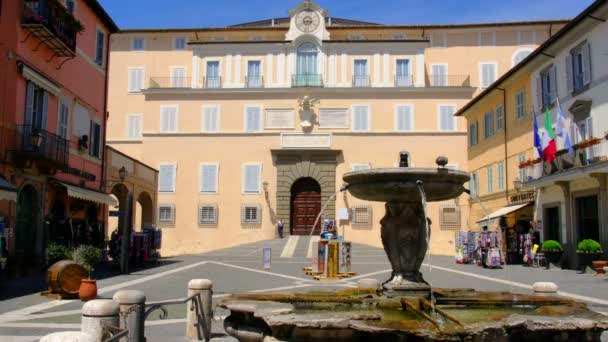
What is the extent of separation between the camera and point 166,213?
3847cm

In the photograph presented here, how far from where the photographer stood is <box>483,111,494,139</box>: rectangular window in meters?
32.0

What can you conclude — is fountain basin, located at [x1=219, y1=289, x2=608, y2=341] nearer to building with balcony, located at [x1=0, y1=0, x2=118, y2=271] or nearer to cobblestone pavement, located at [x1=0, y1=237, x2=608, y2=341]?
cobblestone pavement, located at [x1=0, y1=237, x2=608, y2=341]

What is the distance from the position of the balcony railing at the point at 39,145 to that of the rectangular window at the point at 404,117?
79.7 feet

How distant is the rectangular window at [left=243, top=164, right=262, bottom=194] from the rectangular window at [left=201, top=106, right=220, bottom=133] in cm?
344

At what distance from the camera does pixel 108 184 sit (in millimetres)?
24750

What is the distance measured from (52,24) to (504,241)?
2115 centimetres

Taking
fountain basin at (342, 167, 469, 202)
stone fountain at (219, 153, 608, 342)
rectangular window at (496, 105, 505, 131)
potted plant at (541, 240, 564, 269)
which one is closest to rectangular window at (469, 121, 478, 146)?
rectangular window at (496, 105, 505, 131)

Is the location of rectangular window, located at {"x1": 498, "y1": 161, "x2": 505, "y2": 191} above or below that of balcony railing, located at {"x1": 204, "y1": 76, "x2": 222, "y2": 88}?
below

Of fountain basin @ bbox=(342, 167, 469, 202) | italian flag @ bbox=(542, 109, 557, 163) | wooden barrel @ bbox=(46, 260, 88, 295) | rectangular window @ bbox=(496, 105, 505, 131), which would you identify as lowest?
wooden barrel @ bbox=(46, 260, 88, 295)

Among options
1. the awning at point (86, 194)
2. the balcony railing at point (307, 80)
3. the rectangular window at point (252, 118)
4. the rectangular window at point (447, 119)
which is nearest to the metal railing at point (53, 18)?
the awning at point (86, 194)

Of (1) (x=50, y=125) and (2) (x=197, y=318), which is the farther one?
Answer: (1) (x=50, y=125)

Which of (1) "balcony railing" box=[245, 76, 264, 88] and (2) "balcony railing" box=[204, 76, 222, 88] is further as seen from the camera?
(2) "balcony railing" box=[204, 76, 222, 88]

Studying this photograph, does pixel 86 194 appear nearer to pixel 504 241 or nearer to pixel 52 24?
pixel 52 24

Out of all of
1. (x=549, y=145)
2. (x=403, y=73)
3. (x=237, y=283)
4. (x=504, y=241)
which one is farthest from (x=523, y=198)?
(x=237, y=283)
